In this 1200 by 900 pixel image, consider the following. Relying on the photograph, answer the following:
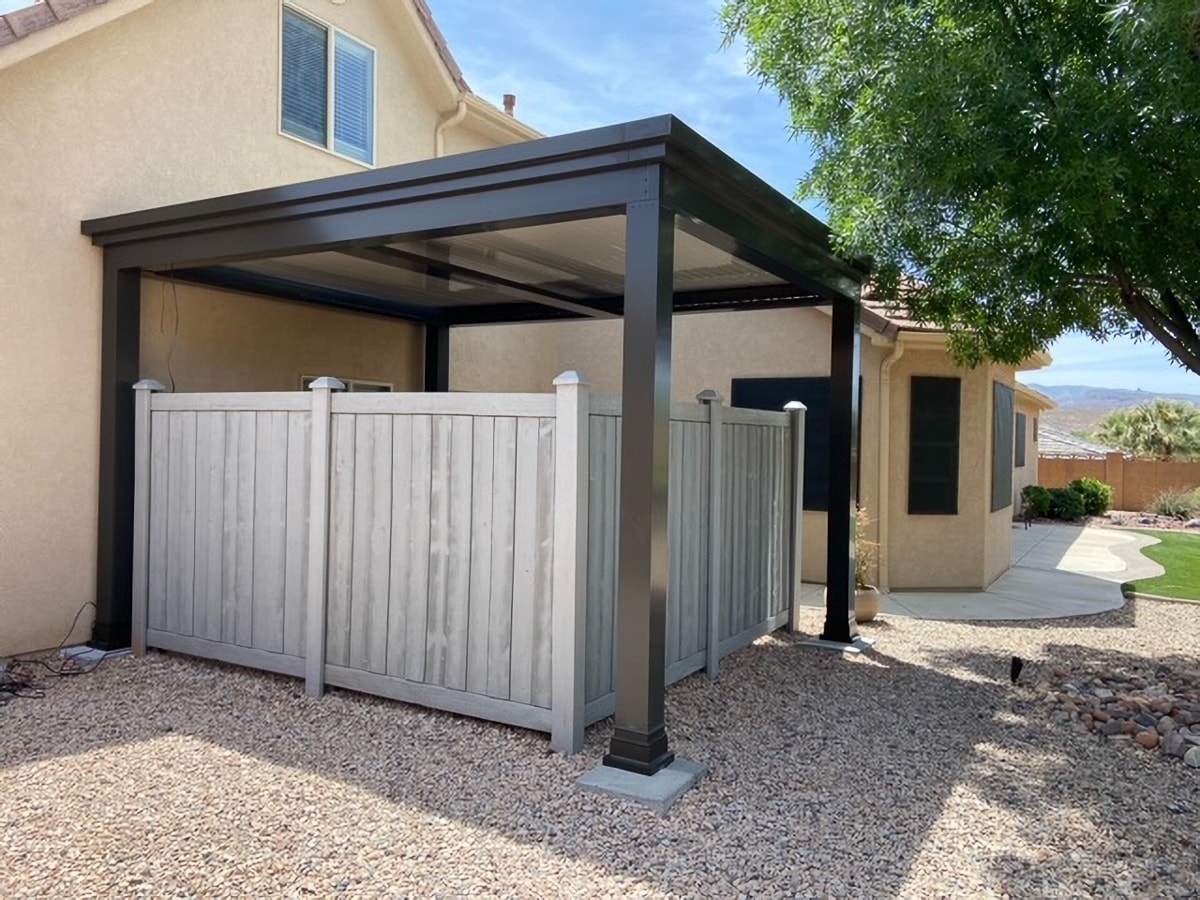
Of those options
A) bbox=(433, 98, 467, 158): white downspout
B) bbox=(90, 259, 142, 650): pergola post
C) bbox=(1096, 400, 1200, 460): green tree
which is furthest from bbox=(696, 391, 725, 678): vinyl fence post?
bbox=(1096, 400, 1200, 460): green tree

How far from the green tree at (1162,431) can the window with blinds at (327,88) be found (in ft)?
92.5

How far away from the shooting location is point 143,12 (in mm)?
7586

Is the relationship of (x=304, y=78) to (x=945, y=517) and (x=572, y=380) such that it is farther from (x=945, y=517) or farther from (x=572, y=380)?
(x=945, y=517)

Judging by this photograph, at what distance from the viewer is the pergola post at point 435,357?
34.8 feet

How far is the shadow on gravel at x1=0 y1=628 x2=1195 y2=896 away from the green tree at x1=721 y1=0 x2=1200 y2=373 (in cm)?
319

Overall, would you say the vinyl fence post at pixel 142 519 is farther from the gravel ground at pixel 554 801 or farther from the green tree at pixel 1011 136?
the green tree at pixel 1011 136

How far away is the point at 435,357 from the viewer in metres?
10.6

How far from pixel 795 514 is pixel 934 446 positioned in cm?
332

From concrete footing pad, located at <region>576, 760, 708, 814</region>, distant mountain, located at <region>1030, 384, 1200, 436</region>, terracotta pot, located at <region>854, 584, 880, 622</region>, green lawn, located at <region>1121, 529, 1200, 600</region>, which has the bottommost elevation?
concrete footing pad, located at <region>576, 760, 708, 814</region>

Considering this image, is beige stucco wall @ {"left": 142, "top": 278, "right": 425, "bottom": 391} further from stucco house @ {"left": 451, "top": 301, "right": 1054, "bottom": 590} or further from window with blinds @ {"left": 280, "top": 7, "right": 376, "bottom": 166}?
window with blinds @ {"left": 280, "top": 7, "right": 376, "bottom": 166}

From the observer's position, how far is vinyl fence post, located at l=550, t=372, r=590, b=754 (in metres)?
4.93

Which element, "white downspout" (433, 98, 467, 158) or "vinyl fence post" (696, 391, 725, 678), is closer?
"vinyl fence post" (696, 391, 725, 678)

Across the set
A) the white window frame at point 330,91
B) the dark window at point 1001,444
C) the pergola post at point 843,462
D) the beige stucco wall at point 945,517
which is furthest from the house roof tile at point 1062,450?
the white window frame at point 330,91

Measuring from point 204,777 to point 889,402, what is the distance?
857 centimetres
